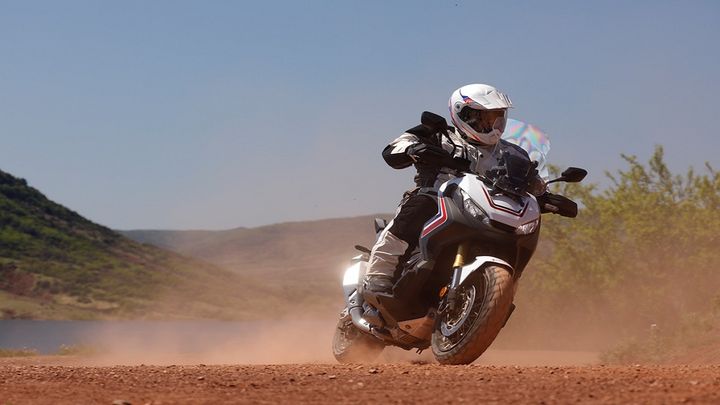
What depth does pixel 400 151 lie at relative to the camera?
1088 cm

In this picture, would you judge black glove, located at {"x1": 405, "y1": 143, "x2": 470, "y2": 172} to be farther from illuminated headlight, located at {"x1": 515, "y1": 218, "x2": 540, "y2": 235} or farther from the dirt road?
the dirt road

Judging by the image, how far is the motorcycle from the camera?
9688 mm

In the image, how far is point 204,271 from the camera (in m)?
158

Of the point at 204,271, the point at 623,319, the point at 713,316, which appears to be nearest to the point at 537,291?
the point at 623,319

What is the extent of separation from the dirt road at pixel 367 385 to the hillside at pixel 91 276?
98461mm

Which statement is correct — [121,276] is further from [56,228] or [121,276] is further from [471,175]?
[471,175]

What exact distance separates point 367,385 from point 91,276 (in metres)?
120

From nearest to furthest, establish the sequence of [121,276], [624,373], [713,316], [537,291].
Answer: [624,373], [713,316], [537,291], [121,276]

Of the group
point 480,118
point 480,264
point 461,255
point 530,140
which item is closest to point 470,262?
point 461,255

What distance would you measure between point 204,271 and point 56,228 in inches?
1018

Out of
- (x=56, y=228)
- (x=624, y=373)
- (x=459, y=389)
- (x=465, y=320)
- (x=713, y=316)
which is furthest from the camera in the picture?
(x=56, y=228)

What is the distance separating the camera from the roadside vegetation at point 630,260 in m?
36.4

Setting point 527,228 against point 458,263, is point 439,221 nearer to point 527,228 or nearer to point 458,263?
point 458,263

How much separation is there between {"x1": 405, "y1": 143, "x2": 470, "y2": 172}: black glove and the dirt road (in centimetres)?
224
